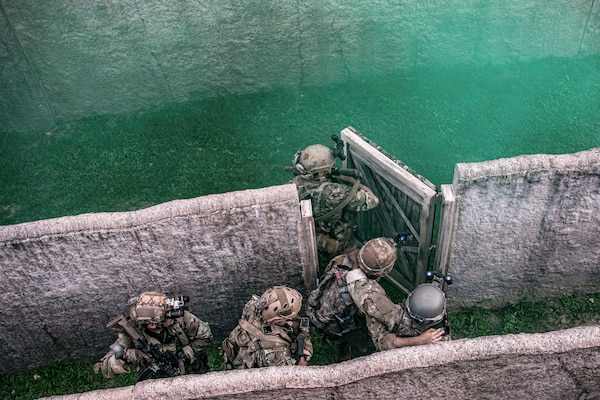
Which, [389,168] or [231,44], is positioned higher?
[231,44]

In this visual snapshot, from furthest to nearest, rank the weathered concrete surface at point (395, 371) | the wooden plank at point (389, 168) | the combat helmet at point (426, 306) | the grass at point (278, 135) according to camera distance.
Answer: the grass at point (278, 135) → the wooden plank at point (389, 168) → the combat helmet at point (426, 306) → the weathered concrete surface at point (395, 371)

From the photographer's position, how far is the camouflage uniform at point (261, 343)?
477 centimetres

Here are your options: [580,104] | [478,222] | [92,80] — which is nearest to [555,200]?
[478,222]

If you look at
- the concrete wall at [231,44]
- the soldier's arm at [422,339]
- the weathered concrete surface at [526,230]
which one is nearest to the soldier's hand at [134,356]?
the soldier's arm at [422,339]

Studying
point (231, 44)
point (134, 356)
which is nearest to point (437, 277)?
point (134, 356)

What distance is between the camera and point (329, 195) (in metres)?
5.73

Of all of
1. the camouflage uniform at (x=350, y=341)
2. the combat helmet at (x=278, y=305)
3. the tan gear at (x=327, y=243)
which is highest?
the combat helmet at (x=278, y=305)

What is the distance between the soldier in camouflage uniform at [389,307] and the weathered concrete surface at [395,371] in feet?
2.21

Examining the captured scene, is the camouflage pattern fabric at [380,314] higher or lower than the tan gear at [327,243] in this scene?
higher

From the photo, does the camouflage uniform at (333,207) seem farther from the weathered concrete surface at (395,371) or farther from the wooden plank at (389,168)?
the weathered concrete surface at (395,371)

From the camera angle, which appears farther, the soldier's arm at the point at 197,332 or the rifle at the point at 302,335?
the soldier's arm at the point at 197,332

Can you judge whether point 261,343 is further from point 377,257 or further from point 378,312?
point 377,257

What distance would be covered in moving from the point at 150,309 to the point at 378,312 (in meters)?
1.88

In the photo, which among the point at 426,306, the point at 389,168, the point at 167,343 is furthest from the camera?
the point at 389,168
